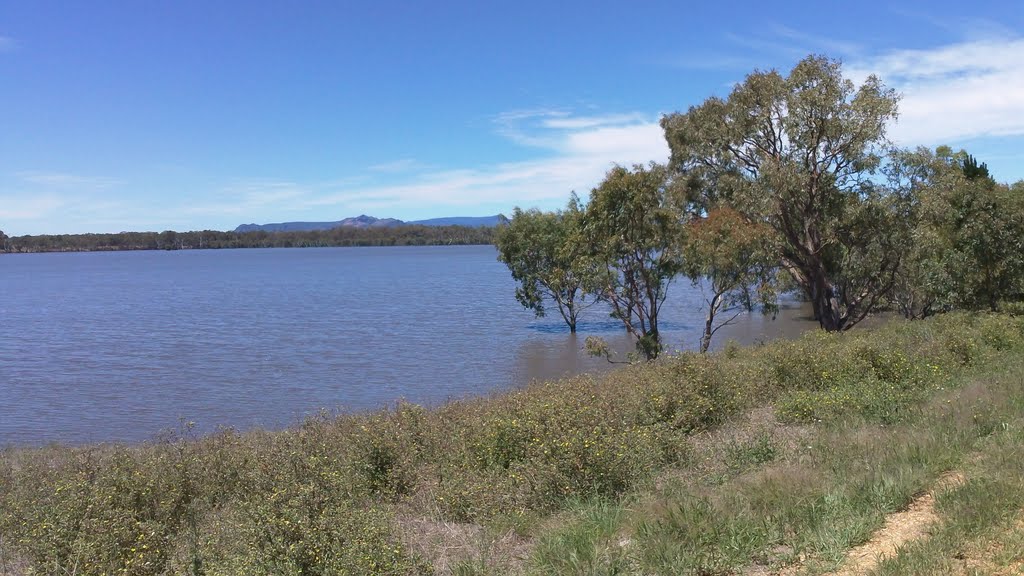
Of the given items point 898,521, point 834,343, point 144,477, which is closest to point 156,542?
point 144,477

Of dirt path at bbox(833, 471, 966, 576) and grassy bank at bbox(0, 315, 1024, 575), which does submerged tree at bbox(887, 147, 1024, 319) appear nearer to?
grassy bank at bbox(0, 315, 1024, 575)

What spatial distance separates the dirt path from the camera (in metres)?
4.88

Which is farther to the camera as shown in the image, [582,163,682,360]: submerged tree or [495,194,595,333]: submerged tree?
[495,194,595,333]: submerged tree

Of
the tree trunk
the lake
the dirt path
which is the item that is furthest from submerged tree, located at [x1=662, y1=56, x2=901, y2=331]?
the dirt path

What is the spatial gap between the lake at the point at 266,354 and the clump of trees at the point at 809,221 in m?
5.43

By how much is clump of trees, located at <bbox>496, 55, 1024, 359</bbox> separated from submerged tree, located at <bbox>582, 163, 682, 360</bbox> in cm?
5

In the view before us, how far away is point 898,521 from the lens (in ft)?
18.4

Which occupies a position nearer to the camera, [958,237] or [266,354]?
[958,237]

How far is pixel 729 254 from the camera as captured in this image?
26328 millimetres

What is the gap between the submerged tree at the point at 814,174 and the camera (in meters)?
25.3

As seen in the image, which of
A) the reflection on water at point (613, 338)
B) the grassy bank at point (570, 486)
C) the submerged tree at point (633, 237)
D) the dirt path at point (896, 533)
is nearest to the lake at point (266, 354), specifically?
the reflection on water at point (613, 338)

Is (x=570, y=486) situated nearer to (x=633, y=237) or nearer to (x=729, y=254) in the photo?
(x=633, y=237)

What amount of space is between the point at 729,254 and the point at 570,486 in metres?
20.9

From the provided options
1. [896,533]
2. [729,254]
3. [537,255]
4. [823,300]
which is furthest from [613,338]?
[896,533]
